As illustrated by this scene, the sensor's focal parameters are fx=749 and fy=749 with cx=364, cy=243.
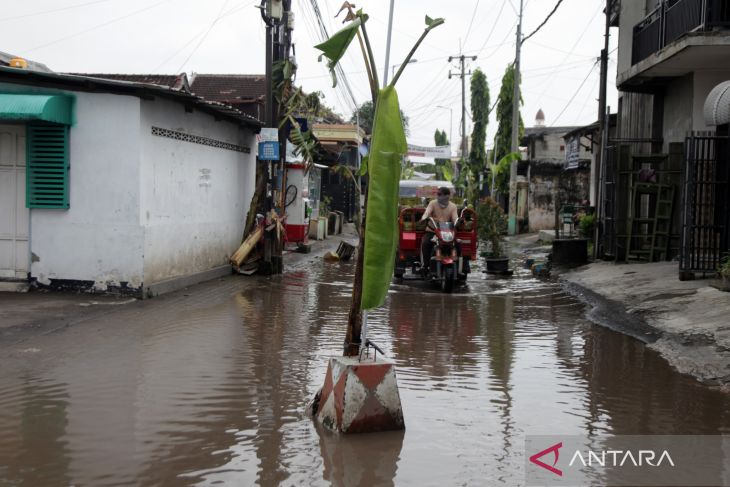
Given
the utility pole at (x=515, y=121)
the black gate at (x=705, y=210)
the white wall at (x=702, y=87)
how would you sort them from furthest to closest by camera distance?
1. the utility pole at (x=515, y=121)
2. the white wall at (x=702, y=87)
3. the black gate at (x=705, y=210)

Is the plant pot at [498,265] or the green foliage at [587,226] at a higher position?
the green foliage at [587,226]

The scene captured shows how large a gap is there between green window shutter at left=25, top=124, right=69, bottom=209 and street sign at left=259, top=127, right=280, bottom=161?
4985 millimetres

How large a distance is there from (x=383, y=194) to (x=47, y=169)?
792 cm

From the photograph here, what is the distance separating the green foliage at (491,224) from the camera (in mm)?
17469

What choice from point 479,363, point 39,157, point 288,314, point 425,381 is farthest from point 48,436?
point 39,157

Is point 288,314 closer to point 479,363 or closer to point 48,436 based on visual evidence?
point 479,363

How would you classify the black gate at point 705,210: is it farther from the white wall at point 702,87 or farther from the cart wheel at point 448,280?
the cart wheel at point 448,280

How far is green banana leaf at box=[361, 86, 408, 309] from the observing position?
205 inches

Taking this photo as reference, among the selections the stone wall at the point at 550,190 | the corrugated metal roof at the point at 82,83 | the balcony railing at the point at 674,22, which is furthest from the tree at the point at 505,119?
the corrugated metal roof at the point at 82,83

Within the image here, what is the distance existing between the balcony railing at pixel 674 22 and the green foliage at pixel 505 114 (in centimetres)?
2035

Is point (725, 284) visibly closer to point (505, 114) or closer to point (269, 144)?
point (269, 144)

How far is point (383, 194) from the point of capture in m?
5.24

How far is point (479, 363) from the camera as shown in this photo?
25.0 feet

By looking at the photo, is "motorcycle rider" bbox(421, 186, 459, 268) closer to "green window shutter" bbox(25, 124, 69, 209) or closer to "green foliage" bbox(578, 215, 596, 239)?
"green window shutter" bbox(25, 124, 69, 209)
